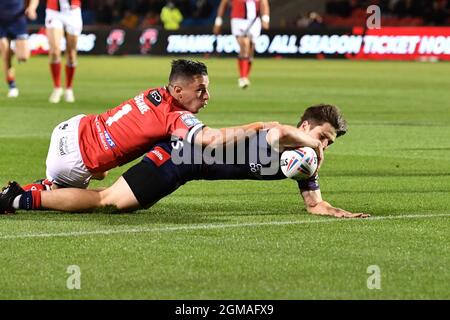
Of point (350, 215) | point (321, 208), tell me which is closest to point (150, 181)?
point (321, 208)

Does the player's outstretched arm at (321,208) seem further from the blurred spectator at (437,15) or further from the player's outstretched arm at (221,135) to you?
the blurred spectator at (437,15)

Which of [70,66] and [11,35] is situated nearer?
[70,66]

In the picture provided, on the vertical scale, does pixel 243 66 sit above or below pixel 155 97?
above

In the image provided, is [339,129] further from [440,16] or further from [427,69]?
[440,16]

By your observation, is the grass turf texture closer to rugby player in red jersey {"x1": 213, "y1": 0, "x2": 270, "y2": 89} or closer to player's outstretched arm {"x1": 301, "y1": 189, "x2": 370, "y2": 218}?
player's outstretched arm {"x1": 301, "y1": 189, "x2": 370, "y2": 218}

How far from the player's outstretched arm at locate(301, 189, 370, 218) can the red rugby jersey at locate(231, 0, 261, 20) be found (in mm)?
18353

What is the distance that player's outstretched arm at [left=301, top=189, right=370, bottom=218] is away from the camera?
8.61 metres

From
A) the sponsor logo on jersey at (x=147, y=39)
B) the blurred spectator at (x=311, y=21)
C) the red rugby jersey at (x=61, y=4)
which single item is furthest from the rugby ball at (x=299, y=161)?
the blurred spectator at (x=311, y=21)

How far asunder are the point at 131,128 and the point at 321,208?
1441 mm

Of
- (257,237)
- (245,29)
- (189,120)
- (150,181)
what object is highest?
(245,29)

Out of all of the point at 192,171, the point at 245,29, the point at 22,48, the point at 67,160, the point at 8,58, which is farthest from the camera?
the point at 245,29

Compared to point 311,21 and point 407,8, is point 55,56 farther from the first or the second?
point 407,8

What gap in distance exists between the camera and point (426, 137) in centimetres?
1531

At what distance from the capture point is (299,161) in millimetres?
8469
